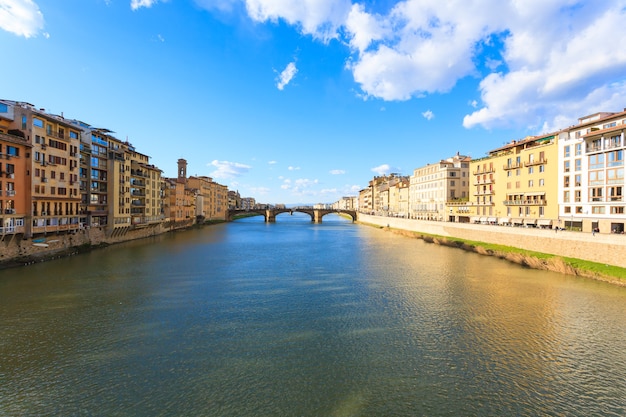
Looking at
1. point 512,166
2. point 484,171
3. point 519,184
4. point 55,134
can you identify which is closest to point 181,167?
point 55,134

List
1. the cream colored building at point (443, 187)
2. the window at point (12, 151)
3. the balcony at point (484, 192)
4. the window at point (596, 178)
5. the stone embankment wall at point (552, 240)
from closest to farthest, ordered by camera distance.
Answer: the stone embankment wall at point (552, 240) < the window at point (12, 151) < the window at point (596, 178) < the balcony at point (484, 192) < the cream colored building at point (443, 187)

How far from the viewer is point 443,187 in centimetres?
8344

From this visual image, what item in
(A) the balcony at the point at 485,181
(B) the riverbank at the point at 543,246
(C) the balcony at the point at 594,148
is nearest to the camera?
(B) the riverbank at the point at 543,246

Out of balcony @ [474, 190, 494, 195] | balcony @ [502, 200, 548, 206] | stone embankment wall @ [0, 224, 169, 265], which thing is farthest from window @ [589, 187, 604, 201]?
stone embankment wall @ [0, 224, 169, 265]

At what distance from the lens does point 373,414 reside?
12.2 metres

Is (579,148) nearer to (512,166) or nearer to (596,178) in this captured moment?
(596,178)

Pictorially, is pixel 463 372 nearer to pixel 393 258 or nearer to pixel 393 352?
pixel 393 352

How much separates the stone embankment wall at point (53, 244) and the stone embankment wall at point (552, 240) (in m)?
64.7

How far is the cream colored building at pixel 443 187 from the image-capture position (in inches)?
3241

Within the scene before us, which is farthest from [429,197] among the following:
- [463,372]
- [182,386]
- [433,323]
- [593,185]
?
[182,386]

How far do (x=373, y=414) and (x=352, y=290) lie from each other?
1687 centimetres

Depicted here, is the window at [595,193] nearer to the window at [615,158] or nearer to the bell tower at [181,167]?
the window at [615,158]

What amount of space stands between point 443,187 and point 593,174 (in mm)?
40627

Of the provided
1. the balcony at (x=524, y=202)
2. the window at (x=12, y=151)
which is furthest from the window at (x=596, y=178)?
the window at (x=12, y=151)
